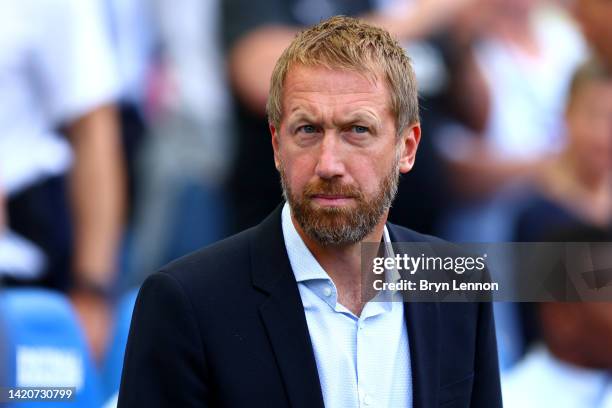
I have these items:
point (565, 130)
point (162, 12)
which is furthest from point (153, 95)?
point (565, 130)

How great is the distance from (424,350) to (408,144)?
397 millimetres

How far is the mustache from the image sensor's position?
183 cm

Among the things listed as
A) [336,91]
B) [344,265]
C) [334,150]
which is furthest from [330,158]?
[344,265]

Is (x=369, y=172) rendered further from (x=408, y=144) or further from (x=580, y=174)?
(x=580, y=174)

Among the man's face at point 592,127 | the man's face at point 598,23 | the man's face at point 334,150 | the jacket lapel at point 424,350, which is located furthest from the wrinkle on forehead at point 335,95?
the man's face at point 598,23

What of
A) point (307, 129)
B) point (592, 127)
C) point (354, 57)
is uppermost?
point (592, 127)

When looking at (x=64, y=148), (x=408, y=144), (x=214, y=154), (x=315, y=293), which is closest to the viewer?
(x=315, y=293)

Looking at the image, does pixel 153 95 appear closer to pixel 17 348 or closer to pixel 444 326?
pixel 17 348

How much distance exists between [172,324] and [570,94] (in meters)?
2.98

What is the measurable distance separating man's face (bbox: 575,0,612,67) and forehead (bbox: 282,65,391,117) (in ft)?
9.13

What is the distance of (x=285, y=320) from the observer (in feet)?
6.08

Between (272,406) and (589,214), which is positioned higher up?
(589,214)

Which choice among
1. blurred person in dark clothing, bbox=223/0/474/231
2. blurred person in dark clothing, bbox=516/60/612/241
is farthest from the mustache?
blurred person in dark clothing, bbox=516/60/612/241

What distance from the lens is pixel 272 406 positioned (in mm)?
1798
